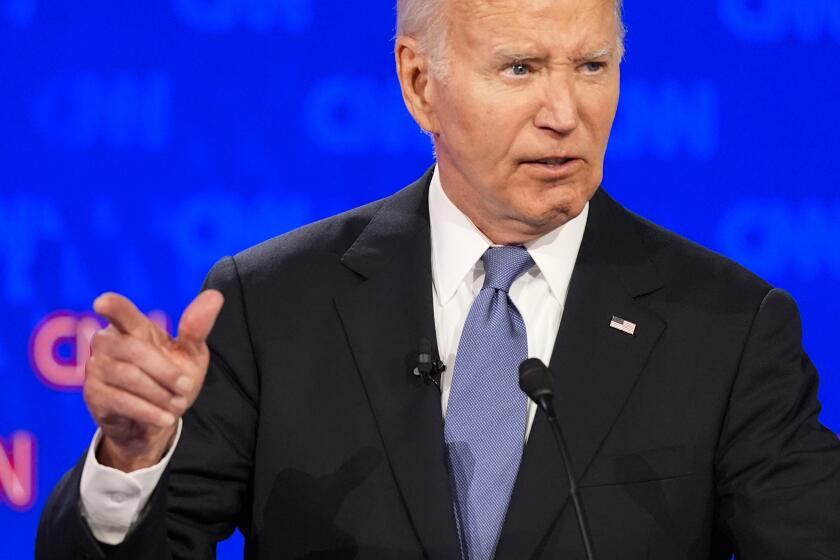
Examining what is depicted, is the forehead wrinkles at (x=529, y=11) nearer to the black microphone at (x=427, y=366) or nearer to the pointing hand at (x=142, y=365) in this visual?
the black microphone at (x=427, y=366)

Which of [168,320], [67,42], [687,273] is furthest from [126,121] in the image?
[687,273]

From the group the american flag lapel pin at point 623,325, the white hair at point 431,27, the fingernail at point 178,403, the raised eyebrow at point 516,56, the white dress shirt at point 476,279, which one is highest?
the white hair at point 431,27

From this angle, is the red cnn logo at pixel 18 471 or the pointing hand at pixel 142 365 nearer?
the pointing hand at pixel 142 365

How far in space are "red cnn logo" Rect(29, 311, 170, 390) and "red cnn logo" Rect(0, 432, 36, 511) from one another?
16 centimetres

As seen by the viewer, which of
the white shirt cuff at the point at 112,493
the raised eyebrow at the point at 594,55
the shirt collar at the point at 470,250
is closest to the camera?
the white shirt cuff at the point at 112,493

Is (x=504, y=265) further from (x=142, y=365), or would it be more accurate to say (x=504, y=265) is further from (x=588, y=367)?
(x=142, y=365)

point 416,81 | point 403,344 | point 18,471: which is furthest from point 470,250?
point 18,471

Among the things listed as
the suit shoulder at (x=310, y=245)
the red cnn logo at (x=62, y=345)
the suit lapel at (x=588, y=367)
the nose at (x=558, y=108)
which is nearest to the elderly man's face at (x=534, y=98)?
the nose at (x=558, y=108)

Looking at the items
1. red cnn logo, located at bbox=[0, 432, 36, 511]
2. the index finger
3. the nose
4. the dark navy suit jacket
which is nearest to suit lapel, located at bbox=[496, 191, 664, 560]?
the dark navy suit jacket

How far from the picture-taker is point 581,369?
204 cm

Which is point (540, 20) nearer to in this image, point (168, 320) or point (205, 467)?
point (205, 467)

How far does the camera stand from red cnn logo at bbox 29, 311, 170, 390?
3.23m

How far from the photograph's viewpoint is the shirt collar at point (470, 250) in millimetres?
2145

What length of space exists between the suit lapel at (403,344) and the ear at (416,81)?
120 millimetres
